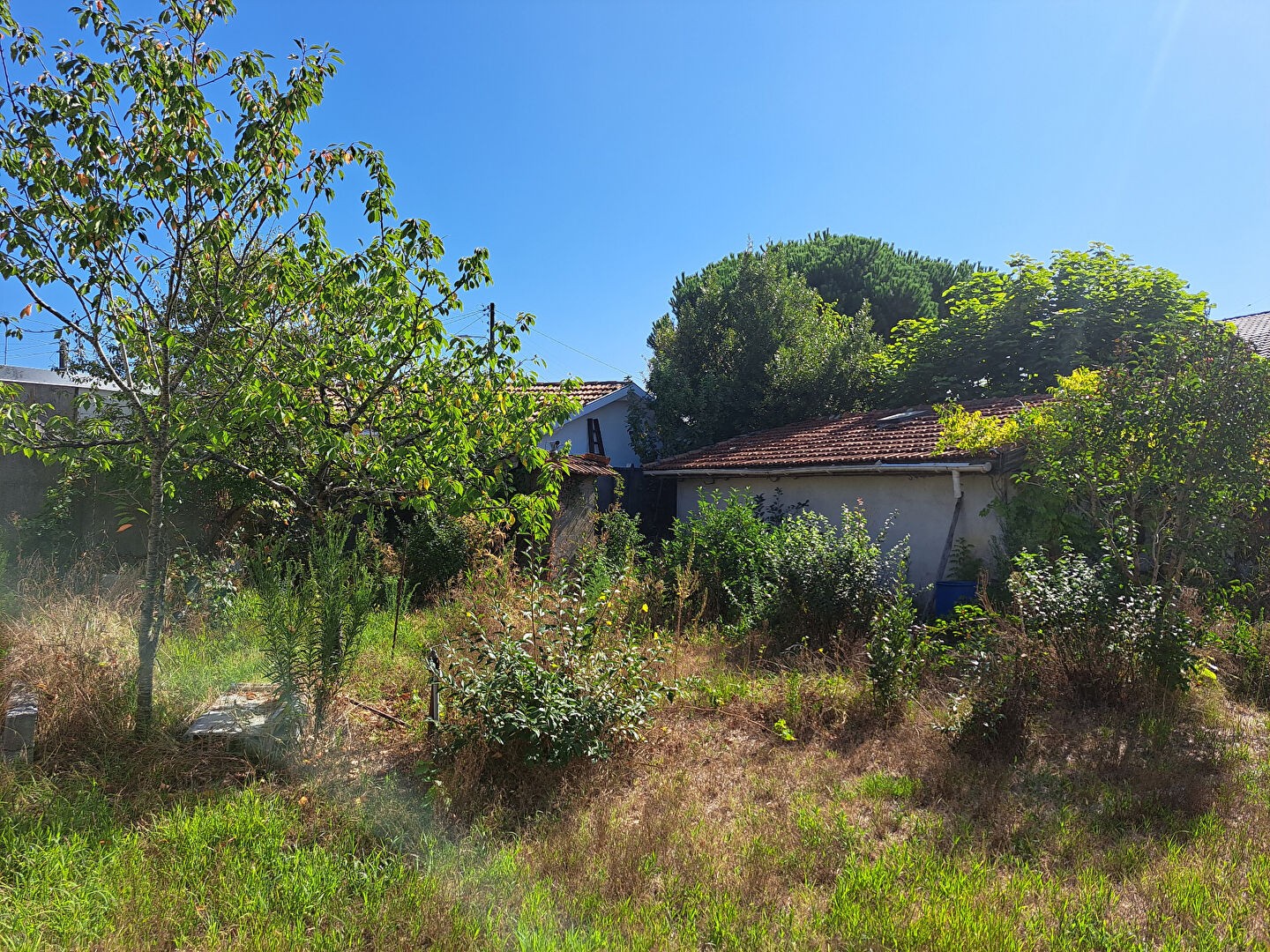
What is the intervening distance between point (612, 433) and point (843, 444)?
7.19m

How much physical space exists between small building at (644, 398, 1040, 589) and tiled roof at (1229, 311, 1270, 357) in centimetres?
1117

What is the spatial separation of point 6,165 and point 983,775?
22.7ft

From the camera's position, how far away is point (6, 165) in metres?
4.21

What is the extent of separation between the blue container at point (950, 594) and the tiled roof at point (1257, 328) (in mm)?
14122

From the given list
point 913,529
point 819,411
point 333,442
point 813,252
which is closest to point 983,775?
point 333,442

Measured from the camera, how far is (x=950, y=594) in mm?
8398

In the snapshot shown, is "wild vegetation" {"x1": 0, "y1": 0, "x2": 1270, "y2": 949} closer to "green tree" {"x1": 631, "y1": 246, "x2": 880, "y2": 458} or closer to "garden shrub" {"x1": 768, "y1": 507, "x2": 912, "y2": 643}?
"garden shrub" {"x1": 768, "y1": 507, "x2": 912, "y2": 643}

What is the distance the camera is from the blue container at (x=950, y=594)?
8.30 m

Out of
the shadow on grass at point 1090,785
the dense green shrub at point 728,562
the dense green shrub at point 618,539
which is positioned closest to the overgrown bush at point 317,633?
the shadow on grass at point 1090,785

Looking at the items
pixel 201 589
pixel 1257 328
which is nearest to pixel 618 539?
pixel 201 589

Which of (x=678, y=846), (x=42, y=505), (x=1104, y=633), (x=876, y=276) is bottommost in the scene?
(x=678, y=846)

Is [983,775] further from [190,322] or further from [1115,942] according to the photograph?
[190,322]

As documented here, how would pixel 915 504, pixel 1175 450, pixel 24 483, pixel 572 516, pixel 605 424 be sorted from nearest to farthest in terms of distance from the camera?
pixel 1175 450
pixel 24 483
pixel 915 504
pixel 572 516
pixel 605 424

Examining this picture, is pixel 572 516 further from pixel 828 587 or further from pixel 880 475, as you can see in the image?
pixel 828 587
